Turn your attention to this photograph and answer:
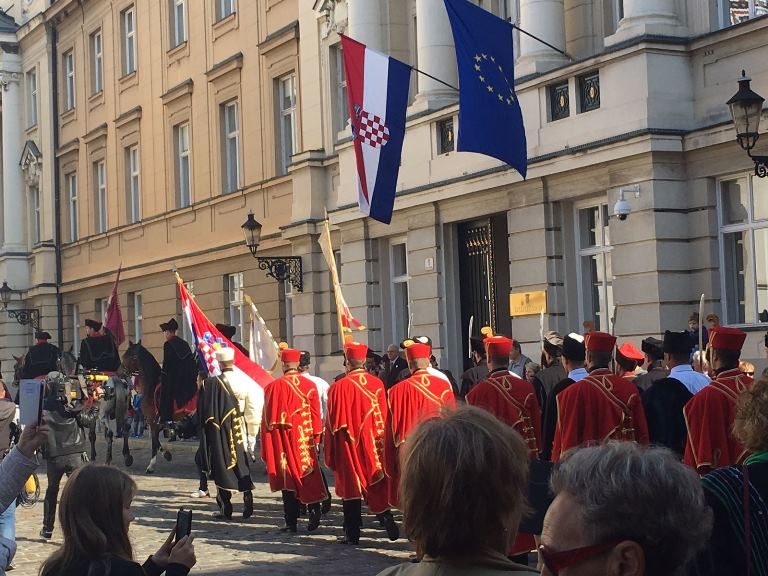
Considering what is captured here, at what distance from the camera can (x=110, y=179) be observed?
36719mm

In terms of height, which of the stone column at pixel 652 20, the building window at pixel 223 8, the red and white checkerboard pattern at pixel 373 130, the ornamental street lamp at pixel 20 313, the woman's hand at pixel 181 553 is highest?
the building window at pixel 223 8

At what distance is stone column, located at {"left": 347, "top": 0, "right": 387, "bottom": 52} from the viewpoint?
2262cm

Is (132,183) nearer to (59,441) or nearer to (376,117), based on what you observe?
(376,117)

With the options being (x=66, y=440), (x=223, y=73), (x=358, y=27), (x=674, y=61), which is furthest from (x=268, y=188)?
(x=66, y=440)

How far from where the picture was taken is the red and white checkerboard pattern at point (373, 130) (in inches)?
674

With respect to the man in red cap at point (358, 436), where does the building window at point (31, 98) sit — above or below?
above

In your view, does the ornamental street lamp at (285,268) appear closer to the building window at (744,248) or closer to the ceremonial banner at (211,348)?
the ceremonial banner at (211,348)

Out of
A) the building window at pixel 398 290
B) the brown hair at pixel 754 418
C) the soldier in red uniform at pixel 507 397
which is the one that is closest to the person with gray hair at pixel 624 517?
the brown hair at pixel 754 418

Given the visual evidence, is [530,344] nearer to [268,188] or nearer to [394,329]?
[394,329]

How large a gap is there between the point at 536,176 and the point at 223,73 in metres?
13.0

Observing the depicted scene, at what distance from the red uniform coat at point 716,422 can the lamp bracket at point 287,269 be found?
18364 mm

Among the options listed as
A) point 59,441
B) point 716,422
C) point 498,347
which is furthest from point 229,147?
point 716,422

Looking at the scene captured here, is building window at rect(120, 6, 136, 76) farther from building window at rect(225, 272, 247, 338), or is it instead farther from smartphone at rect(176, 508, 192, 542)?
smartphone at rect(176, 508, 192, 542)

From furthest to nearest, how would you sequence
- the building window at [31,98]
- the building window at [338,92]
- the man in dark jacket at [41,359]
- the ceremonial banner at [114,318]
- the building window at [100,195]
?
the building window at [31,98], the building window at [100,195], the ceremonial banner at [114,318], the building window at [338,92], the man in dark jacket at [41,359]
